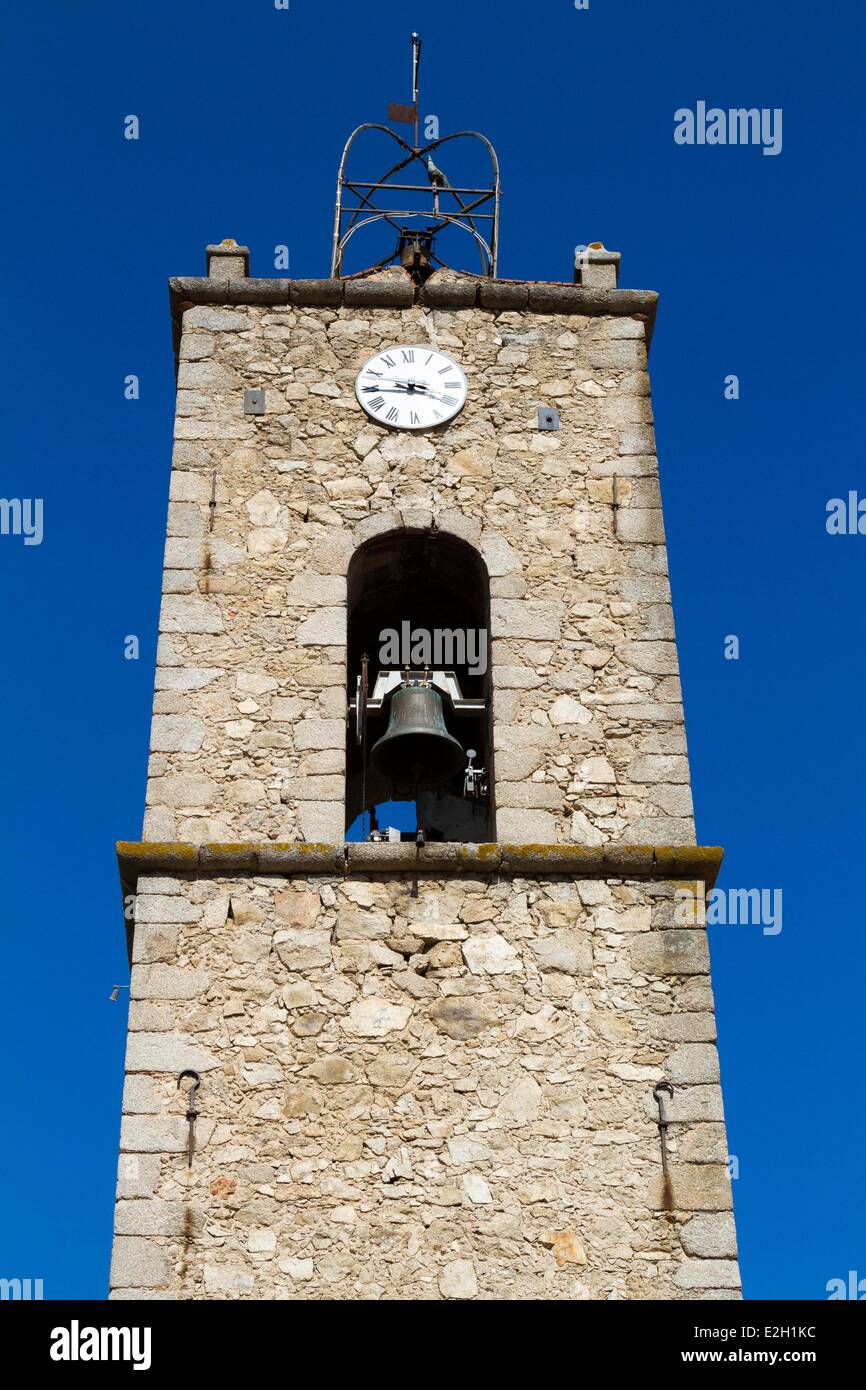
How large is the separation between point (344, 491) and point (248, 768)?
188 centimetres

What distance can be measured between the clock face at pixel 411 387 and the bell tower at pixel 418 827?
2 cm

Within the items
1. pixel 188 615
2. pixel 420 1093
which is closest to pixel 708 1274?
pixel 420 1093

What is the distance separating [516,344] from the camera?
484 inches

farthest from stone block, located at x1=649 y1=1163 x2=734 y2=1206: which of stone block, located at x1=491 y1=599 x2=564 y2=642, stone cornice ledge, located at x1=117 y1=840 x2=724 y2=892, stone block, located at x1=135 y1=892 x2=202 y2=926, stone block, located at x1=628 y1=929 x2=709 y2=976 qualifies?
stone block, located at x1=491 y1=599 x2=564 y2=642

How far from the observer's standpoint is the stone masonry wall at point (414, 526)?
34.4 ft

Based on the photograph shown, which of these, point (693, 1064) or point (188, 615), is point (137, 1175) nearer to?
point (693, 1064)

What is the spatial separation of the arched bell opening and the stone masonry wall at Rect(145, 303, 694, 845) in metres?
0.22

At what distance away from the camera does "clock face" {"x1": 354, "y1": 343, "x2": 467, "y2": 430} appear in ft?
39.0

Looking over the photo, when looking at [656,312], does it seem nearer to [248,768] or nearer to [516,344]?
[516,344]

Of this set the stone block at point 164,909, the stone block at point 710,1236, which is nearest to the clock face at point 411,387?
the stone block at point 164,909

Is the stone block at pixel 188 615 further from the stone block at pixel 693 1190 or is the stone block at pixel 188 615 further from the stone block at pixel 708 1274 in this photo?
the stone block at pixel 708 1274

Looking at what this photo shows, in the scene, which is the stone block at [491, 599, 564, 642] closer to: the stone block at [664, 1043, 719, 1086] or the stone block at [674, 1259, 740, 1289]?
the stone block at [664, 1043, 719, 1086]

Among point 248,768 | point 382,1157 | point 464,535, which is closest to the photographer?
point 382,1157
